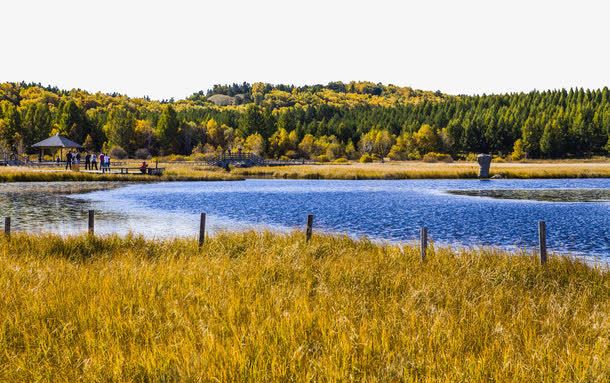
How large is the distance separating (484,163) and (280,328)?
72990 millimetres

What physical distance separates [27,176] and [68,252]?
160ft

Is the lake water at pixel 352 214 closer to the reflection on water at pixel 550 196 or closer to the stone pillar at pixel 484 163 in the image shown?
the reflection on water at pixel 550 196

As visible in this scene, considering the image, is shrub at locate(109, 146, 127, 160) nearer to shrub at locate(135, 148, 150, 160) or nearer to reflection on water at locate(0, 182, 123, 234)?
shrub at locate(135, 148, 150, 160)

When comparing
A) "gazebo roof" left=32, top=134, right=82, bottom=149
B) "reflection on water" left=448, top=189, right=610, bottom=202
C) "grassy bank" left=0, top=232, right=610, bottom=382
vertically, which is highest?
"gazebo roof" left=32, top=134, right=82, bottom=149

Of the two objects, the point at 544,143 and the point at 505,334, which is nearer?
the point at 505,334

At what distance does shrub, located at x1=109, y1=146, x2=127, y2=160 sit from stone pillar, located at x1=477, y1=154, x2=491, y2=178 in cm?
7809

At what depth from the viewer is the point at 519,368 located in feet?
18.8

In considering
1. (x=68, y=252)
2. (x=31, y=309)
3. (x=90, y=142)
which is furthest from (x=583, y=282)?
(x=90, y=142)

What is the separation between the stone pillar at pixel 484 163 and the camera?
Answer: 75250mm

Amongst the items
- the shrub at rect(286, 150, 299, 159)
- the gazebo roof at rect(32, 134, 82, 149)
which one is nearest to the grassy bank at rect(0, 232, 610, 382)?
the gazebo roof at rect(32, 134, 82, 149)

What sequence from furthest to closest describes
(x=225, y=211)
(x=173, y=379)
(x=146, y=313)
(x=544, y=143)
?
(x=544, y=143) < (x=225, y=211) < (x=146, y=313) < (x=173, y=379)

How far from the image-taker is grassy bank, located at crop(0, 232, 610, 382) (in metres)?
5.61

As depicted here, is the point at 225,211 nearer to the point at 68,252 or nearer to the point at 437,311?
the point at 68,252

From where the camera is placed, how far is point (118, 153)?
410 feet
